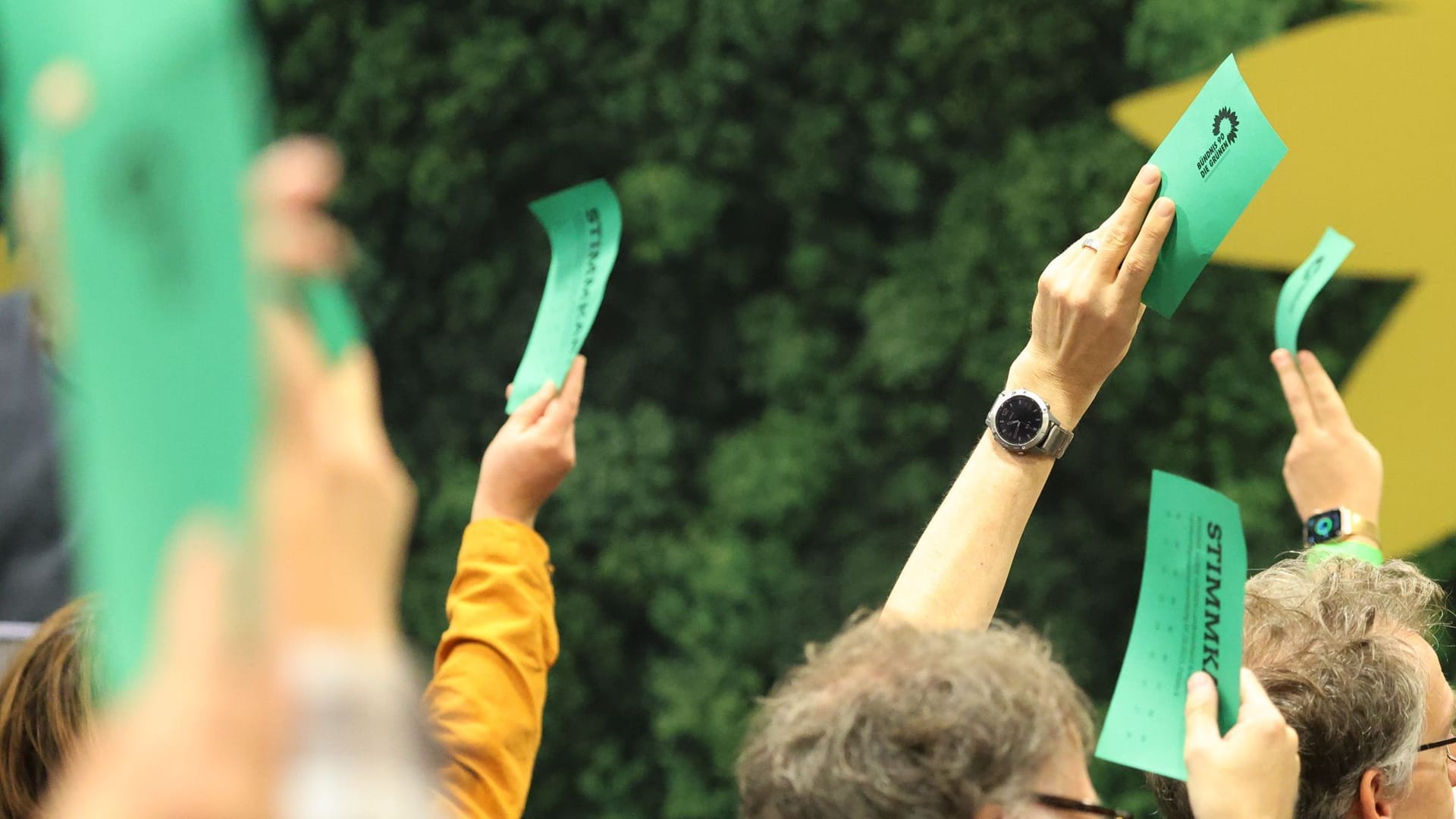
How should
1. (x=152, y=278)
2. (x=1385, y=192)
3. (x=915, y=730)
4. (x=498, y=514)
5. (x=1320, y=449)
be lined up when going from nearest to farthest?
1. (x=152, y=278)
2. (x=915, y=730)
3. (x=498, y=514)
4. (x=1320, y=449)
5. (x=1385, y=192)

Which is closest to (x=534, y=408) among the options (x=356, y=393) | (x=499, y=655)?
(x=499, y=655)

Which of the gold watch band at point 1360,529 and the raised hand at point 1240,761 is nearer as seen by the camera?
the raised hand at point 1240,761

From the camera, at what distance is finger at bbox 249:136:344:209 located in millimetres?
328

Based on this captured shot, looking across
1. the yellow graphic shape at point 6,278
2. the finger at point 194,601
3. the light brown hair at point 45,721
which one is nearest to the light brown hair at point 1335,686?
the light brown hair at point 45,721

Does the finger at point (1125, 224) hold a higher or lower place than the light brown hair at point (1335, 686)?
higher

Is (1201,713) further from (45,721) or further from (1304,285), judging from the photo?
(1304,285)

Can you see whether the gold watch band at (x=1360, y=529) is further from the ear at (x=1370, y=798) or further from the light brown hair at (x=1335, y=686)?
the ear at (x=1370, y=798)

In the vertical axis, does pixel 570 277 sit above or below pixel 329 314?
below

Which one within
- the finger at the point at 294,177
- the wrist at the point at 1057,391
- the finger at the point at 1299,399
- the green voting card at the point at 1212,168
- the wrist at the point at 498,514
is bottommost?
the wrist at the point at 498,514

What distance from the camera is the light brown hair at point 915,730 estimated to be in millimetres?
767

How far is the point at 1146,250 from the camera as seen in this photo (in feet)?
3.38

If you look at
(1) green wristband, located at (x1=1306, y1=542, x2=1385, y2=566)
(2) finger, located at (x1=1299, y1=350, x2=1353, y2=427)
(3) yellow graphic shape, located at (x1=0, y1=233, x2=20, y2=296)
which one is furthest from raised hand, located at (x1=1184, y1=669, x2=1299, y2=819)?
(3) yellow graphic shape, located at (x1=0, y1=233, x2=20, y2=296)

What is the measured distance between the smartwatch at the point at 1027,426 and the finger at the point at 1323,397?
24.3 inches

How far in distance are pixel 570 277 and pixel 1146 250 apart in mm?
606
